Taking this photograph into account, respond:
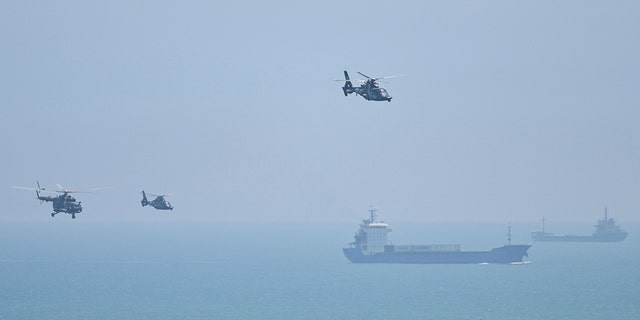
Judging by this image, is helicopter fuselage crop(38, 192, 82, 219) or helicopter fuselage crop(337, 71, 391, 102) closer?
helicopter fuselage crop(337, 71, 391, 102)

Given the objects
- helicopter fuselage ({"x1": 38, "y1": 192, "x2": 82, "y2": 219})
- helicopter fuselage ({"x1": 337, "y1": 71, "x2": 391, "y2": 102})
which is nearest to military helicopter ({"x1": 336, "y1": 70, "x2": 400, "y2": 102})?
helicopter fuselage ({"x1": 337, "y1": 71, "x2": 391, "y2": 102})

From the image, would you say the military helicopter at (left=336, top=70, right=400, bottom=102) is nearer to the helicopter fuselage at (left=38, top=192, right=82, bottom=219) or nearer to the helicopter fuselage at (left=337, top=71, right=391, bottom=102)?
the helicopter fuselage at (left=337, top=71, right=391, bottom=102)

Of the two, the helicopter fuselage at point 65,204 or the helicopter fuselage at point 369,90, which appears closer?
the helicopter fuselage at point 369,90

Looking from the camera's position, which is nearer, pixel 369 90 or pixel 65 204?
pixel 369 90

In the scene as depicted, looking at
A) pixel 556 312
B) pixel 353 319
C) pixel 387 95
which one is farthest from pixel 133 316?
pixel 387 95

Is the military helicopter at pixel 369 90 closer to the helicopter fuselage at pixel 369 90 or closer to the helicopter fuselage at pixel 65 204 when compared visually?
the helicopter fuselage at pixel 369 90

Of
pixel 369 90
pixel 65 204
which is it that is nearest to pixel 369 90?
pixel 369 90

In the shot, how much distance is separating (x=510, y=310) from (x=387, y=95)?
109 m

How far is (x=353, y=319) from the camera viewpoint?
153 metres

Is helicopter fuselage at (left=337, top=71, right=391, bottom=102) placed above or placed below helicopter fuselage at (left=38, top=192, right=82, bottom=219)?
above

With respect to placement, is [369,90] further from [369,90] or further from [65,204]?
[65,204]

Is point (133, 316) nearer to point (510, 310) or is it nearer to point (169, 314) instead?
point (169, 314)

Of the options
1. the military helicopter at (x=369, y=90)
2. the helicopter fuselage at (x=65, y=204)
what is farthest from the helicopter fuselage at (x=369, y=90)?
the helicopter fuselage at (x=65, y=204)

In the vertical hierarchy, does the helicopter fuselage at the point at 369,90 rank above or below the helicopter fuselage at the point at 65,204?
above
